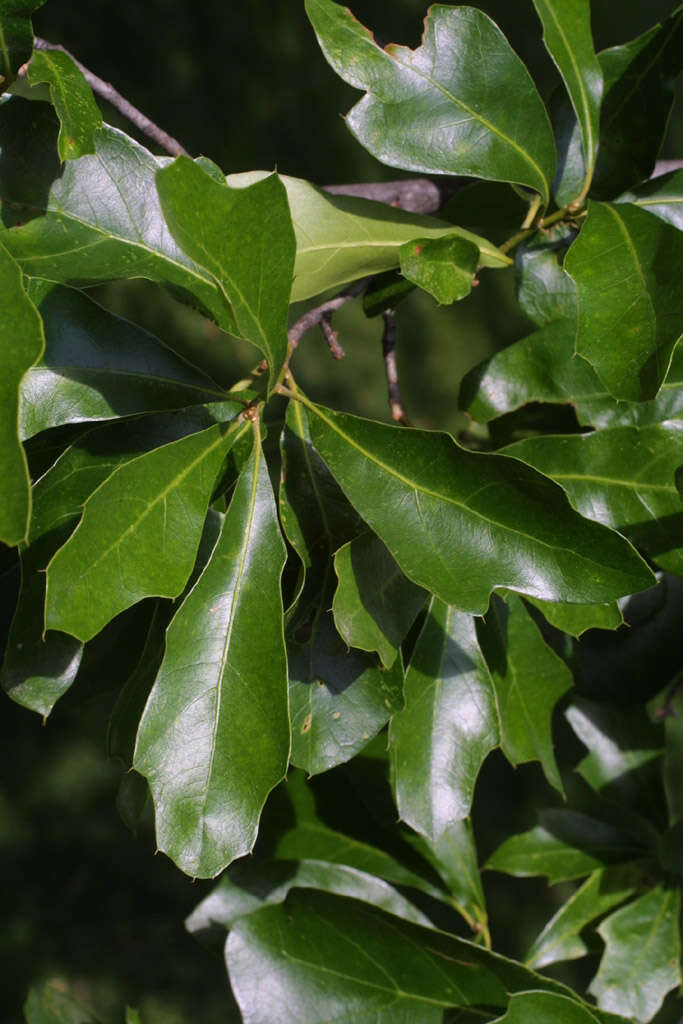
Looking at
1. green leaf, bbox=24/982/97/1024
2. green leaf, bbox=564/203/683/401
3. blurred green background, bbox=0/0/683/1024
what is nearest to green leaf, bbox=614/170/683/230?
green leaf, bbox=564/203/683/401

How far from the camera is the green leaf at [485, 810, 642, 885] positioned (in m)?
1.35

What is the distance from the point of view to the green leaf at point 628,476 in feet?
2.98

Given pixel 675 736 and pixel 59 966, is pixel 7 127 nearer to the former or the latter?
pixel 59 966

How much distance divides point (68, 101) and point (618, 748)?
42.3 inches

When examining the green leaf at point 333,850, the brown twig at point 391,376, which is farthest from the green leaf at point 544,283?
the green leaf at point 333,850

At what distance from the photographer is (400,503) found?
792mm

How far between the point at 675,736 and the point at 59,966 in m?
1.84

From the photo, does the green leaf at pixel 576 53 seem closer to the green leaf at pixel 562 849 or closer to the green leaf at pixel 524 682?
the green leaf at pixel 524 682

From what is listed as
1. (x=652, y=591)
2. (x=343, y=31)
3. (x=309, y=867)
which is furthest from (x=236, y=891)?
(x=343, y=31)

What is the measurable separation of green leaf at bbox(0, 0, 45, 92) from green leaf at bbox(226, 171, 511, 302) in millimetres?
214

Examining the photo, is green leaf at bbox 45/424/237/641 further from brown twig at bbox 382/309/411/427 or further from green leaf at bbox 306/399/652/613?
brown twig at bbox 382/309/411/427

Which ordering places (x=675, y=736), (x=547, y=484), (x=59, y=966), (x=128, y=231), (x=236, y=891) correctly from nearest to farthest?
(x=547, y=484) < (x=128, y=231) < (x=236, y=891) < (x=59, y=966) < (x=675, y=736)

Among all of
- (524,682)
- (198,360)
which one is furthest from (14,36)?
(198,360)

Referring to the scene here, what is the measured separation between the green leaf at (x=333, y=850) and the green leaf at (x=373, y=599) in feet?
1.44
